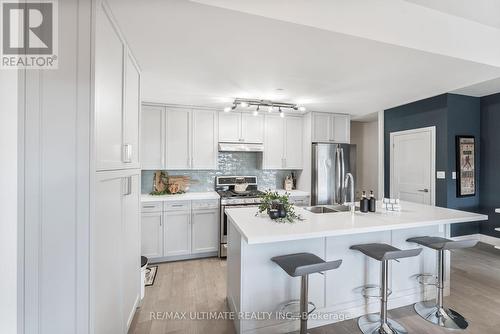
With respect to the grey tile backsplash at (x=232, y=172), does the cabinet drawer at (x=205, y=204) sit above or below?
below

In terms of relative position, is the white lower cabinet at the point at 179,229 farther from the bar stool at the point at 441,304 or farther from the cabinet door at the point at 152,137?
the bar stool at the point at 441,304

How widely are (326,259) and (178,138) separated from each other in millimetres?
2811

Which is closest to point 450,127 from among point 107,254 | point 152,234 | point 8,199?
point 107,254

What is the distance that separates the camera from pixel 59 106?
1089 millimetres

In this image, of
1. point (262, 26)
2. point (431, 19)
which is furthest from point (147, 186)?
point (431, 19)

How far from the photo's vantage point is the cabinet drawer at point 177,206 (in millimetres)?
3254

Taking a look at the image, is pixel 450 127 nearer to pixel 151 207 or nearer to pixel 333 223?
pixel 333 223

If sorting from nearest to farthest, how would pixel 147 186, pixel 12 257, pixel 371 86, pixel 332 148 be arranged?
pixel 12 257, pixel 371 86, pixel 147 186, pixel 332 148

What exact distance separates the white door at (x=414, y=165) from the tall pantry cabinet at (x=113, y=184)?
14.5 feet

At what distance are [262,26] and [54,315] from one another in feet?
6.95

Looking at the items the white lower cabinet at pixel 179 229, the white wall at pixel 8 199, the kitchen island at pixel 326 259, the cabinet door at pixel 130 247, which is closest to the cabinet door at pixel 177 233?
the white lower cabinet at pixel 179 229

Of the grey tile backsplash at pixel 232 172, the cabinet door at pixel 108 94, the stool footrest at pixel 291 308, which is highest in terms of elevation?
the cabinet door at pixel 108 94

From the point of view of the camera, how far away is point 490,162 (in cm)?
371

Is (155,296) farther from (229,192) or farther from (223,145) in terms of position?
(223,145)
